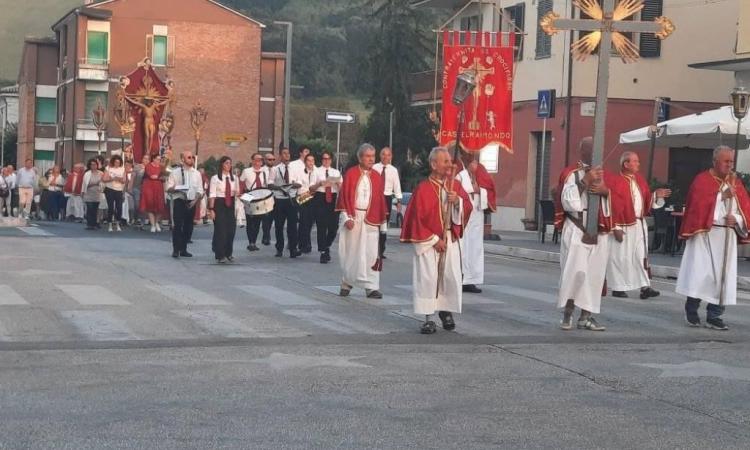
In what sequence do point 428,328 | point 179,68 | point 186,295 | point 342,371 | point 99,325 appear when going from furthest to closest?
1. point 179,68
2. point 186,295
3. point 99,325
4. point 428,328
5. point 342,371

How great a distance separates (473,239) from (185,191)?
7.61 metres

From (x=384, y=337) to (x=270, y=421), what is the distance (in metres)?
4.36

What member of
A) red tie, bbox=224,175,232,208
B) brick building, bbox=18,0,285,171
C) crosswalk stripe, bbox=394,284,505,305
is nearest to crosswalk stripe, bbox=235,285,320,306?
crosswalk stripe, bbox=394,284,505,305

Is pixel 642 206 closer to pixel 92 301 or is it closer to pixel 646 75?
pixel 92 301

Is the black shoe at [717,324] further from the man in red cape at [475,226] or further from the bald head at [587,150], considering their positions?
the man in red cape at [475,226]

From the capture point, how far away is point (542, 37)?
127ft

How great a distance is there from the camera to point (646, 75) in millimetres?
37156

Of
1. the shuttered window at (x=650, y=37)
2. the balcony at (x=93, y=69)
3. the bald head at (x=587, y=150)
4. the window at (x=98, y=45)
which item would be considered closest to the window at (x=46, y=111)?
the window at (x=98, y=45)

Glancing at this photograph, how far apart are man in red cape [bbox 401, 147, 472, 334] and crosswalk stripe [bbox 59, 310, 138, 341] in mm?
2641

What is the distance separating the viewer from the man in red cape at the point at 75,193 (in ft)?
130

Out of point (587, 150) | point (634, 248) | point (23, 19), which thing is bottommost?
point (634, 248)

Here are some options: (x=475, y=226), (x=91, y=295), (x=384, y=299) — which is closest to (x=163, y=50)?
(x=475, y=226)

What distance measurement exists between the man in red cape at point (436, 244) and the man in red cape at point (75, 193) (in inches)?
1091

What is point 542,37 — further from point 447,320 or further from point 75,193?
point 447,320
